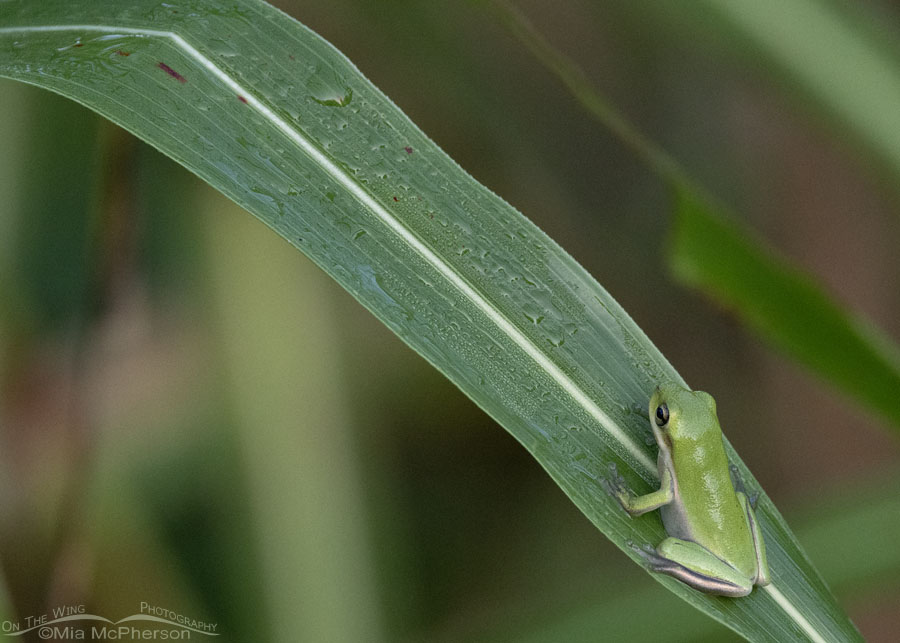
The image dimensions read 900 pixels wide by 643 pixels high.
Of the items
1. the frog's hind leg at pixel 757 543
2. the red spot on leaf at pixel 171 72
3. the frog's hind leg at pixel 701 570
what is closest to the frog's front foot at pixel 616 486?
the frog's hind leg at pixel 701 570

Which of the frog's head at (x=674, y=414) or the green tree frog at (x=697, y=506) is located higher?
the frog's head at (x=674, y=414)

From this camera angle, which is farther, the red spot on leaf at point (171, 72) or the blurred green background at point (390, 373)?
the blurred green background at point (390, 373)

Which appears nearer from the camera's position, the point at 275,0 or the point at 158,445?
the point at 158,445

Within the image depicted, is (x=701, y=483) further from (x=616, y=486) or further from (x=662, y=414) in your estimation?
(x=616, y=486)

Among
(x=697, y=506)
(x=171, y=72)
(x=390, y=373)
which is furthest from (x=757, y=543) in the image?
(x=390, y=373)

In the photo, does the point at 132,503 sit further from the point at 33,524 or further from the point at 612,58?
the point at 612,58

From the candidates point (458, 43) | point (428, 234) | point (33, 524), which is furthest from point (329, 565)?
point (458, 43)

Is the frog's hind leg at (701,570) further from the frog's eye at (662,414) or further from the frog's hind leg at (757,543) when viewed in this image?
the frog's eye at (662,414)
